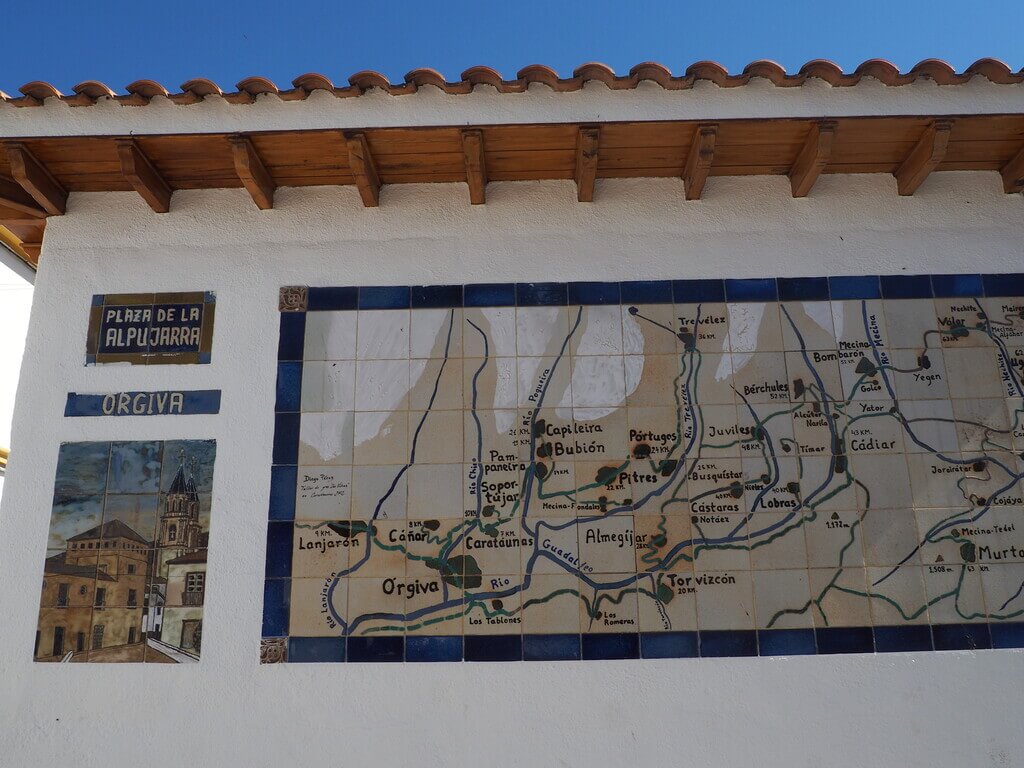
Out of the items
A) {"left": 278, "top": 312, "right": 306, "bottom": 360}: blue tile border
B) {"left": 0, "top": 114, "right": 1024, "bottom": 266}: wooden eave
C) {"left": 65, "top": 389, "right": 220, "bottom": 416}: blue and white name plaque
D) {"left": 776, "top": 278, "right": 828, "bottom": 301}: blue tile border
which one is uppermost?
{"left": 0, "top": 114, "right": 1024, "bottom": 266}: wooden eave

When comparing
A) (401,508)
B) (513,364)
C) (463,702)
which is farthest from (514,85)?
(463,702)

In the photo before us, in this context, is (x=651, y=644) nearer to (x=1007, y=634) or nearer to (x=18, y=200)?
(x=1007, y=634)

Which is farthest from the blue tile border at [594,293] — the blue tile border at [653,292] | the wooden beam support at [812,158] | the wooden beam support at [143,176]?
the wooden beam support at [143,176]

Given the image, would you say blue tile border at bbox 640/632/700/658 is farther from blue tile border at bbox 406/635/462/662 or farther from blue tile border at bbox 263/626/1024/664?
blue tile border at bbox 406/635/462/662

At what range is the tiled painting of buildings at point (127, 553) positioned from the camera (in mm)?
3535

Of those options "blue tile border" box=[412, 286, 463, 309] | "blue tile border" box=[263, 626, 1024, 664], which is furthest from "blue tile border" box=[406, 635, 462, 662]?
"blue tile border" box=[412, 286, 463, 309]

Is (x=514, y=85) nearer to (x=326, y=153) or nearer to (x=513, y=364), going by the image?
(x=326, y=153)

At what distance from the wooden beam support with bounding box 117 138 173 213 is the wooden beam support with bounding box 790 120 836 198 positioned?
2.93m

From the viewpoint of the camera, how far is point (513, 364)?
3811 mm

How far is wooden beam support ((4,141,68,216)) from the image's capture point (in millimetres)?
3750

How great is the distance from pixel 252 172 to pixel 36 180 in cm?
100

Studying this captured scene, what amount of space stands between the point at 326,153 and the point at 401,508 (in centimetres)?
161

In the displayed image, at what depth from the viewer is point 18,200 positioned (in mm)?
3998

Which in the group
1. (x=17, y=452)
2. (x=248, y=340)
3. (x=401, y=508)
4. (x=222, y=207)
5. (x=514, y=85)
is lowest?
(x=401, y=508)
